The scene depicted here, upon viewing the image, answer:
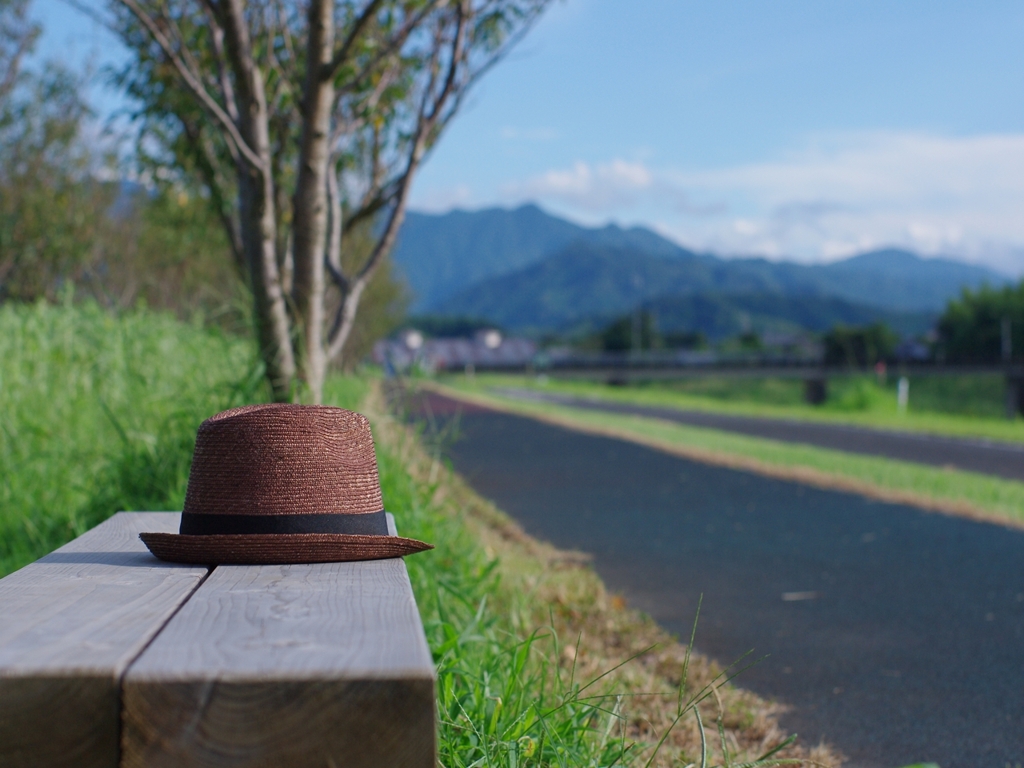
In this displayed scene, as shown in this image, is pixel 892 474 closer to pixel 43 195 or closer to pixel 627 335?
pixel 43 195

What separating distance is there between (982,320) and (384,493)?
380 feet

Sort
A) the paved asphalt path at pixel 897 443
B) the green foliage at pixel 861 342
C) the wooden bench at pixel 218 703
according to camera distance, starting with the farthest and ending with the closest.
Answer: the green foliage at pixel 861 342, the paved asphalt path at pixel 897 443, the wooden bench at pixel 218 703

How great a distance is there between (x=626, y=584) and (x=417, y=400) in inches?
60.1

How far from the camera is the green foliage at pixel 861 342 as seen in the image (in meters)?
100

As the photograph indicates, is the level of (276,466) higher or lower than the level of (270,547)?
higher

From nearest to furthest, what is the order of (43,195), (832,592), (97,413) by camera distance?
(832,592) < (97,413) < (43,195)

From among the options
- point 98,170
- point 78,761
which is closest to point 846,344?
point 98,170

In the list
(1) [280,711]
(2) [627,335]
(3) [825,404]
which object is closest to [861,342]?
(2) [627,335]

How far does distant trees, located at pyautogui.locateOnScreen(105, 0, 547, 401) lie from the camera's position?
13.6ft

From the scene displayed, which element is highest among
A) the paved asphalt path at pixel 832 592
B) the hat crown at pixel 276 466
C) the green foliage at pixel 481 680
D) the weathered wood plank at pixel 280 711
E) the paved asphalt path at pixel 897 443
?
the hat crown at pixel 276 466

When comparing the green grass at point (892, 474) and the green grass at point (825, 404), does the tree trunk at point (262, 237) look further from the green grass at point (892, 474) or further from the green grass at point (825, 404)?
the green grass at point (825, 404)

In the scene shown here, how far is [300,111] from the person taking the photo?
14.0 feet

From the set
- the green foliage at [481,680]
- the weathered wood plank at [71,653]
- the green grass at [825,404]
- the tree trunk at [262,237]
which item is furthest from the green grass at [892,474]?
the green grass at [825,404]

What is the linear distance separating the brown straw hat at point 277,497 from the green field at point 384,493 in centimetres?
60
